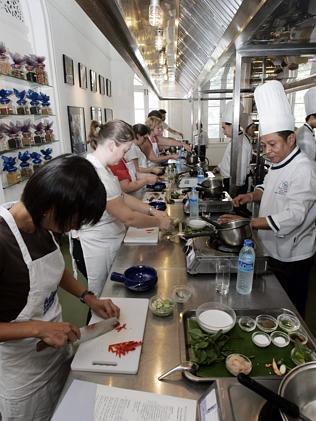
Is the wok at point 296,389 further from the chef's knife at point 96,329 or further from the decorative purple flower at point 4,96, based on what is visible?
the decorative purple flower at point 4,96

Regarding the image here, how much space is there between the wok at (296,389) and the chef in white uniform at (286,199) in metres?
1.05

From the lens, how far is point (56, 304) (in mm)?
1257

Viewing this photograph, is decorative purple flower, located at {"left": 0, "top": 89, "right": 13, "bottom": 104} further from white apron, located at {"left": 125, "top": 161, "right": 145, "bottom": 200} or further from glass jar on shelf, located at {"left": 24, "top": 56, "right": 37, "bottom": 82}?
white apron, located at {"left": 125, "top": 161, "right": 145, "bottom": 200}

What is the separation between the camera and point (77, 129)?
4.92 metres

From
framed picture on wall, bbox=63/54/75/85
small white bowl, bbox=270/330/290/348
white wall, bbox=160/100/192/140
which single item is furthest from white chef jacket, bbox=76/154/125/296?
white wall, bbox=160/100/192/140

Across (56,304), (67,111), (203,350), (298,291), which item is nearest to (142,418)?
(203,350)

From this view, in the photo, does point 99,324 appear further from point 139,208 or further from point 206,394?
point 139,208

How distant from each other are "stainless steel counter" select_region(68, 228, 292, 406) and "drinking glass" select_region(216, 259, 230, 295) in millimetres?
30

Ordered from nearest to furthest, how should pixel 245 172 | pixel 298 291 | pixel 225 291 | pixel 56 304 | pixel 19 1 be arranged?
pixel 56 304, pixel 225 291, pixel 298 291, pixel 19 1, pixel 245 172

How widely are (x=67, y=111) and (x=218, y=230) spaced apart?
371cm

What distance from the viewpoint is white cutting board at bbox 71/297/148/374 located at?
0.94 m

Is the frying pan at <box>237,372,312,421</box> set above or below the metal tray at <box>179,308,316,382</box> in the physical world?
above

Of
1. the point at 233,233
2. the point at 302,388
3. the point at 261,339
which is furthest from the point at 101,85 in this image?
the point at 302,388

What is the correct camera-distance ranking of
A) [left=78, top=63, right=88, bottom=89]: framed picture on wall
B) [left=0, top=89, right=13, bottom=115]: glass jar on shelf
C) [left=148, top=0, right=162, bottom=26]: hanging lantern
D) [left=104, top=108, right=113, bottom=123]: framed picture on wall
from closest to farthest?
[left=148, top=0, right=162, bottom=26]: hanging lantern < [left=0, top=89, right=13, bottom=115]: glass jar on shelf < [left=78, top=63, right=88, bottom=89]: framed picture on wall < [left=104, top=108, right=113, bottom=123]: framed picture on wall
